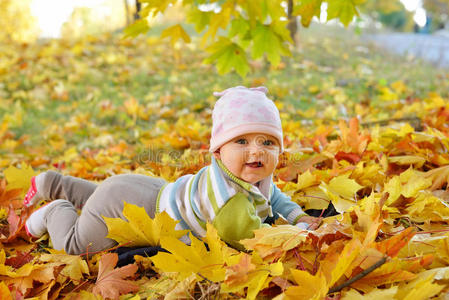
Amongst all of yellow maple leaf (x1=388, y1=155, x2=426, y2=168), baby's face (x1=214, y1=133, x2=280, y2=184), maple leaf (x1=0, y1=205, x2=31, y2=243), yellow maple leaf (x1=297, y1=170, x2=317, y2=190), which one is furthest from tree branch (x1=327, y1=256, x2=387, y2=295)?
maple leaf (x1=0, y1=205, x2=31, y2=243)

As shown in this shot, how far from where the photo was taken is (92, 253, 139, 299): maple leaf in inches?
43.4

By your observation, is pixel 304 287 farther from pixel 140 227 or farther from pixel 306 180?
pixel 306 180

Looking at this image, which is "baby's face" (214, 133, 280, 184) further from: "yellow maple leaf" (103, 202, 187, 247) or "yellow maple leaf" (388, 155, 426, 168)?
"yellow maple leaf" (388, 155, 426, 168)

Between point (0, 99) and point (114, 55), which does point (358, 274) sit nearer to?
point (0, 99)

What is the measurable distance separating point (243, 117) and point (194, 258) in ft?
1.68

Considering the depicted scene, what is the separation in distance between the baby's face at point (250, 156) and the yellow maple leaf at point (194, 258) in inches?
13.3

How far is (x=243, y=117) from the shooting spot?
1.28 meters

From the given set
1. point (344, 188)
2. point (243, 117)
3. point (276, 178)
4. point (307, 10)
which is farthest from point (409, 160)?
point (243, 117)

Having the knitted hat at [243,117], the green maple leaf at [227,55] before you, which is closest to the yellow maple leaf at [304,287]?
the knitted hat at [243,117]

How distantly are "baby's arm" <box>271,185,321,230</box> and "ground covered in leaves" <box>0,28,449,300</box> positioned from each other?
0.11 meters

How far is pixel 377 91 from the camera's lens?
17.1 ft

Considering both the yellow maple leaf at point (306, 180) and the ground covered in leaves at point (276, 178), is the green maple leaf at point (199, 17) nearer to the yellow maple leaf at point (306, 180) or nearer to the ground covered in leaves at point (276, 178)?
the ground covered in leaves at point (276, 178)

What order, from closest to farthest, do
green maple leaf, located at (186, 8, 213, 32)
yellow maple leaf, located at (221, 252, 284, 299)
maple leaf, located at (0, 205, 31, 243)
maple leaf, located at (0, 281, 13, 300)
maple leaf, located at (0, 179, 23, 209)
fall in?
yellow maple leaf, located at (221, 252, 284, 299) < maple leaf, located at (0, 281, 13, 300) < maple leaf, located at (0, 205, 31, 243) < maple leaf, located at (0, 179, 23, 209) < green maple leaf, located at (186, 8, 213, 32)

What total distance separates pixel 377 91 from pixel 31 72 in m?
5.45
